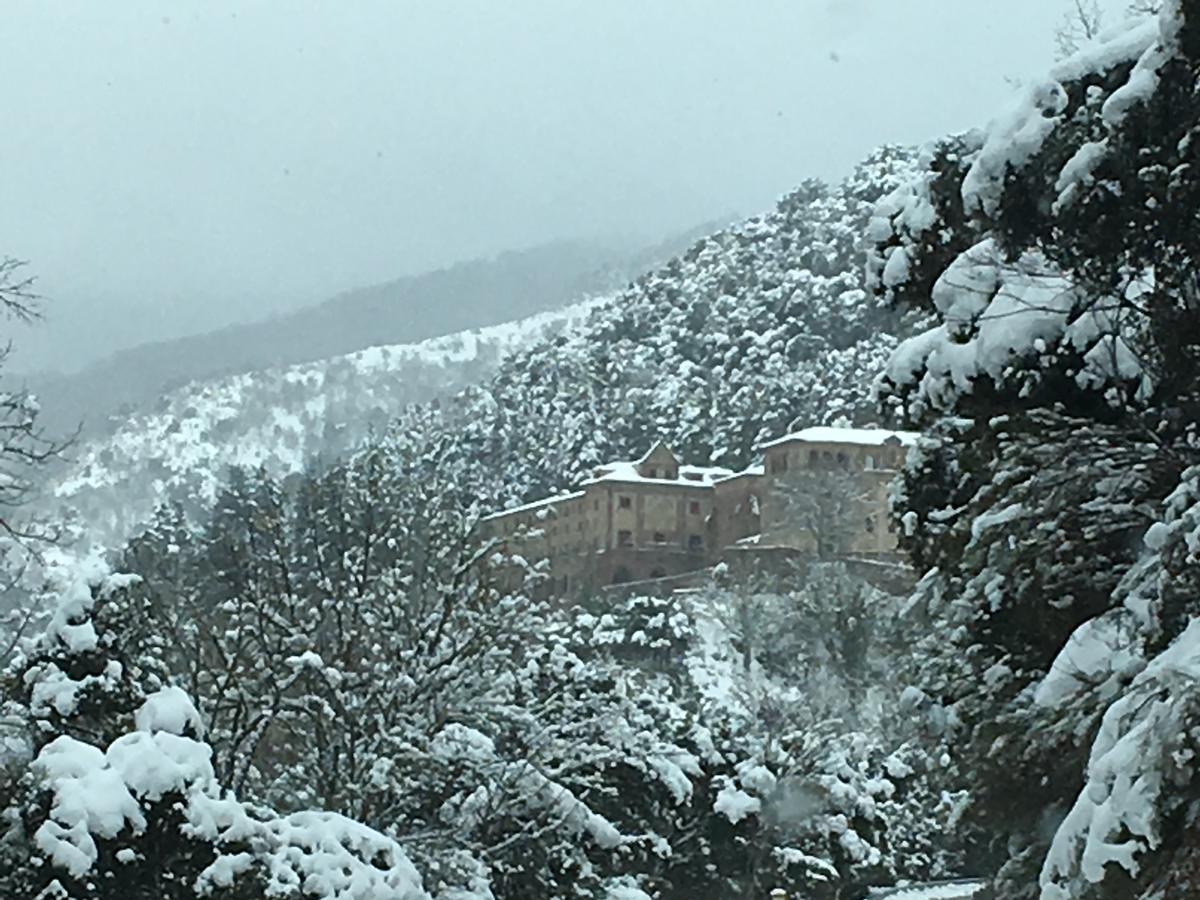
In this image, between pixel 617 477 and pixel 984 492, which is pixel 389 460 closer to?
pixel 984 492

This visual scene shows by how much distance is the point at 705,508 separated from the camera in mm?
79625

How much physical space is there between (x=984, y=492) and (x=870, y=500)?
62.6 m

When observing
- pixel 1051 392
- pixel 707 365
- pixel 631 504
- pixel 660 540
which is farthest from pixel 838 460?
pixel 1051 392

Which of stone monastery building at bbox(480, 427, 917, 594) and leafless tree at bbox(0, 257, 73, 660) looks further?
stone monastery building at bbox(480, 427, 917, 594)

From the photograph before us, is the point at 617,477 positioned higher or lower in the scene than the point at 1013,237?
lower

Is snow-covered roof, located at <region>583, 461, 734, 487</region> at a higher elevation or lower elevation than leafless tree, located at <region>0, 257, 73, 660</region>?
lower

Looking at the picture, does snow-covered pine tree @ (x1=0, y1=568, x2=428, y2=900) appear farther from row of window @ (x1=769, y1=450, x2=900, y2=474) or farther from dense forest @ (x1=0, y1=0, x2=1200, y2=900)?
row of window @ (x1=769, y1=450, x2=900, y2=474)

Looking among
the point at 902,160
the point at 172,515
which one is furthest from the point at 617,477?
the point at 902,160

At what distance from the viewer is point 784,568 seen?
64688 millimetres

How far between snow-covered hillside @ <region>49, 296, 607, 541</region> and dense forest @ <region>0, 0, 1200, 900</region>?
420ft

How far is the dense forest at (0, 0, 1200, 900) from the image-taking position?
7.57 meters

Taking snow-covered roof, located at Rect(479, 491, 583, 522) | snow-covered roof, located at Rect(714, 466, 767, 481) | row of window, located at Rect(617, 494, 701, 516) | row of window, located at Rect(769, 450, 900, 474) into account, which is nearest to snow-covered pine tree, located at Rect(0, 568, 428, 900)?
row of window, located at Rect(769, 450, 900, 474)

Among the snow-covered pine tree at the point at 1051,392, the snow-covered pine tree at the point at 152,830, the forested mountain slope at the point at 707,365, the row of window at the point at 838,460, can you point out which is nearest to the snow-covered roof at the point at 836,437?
the row of window at the point at 838,460

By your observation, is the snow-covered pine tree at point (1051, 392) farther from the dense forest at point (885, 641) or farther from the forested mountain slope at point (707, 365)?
the forested mountain slope at point (707, 365)
